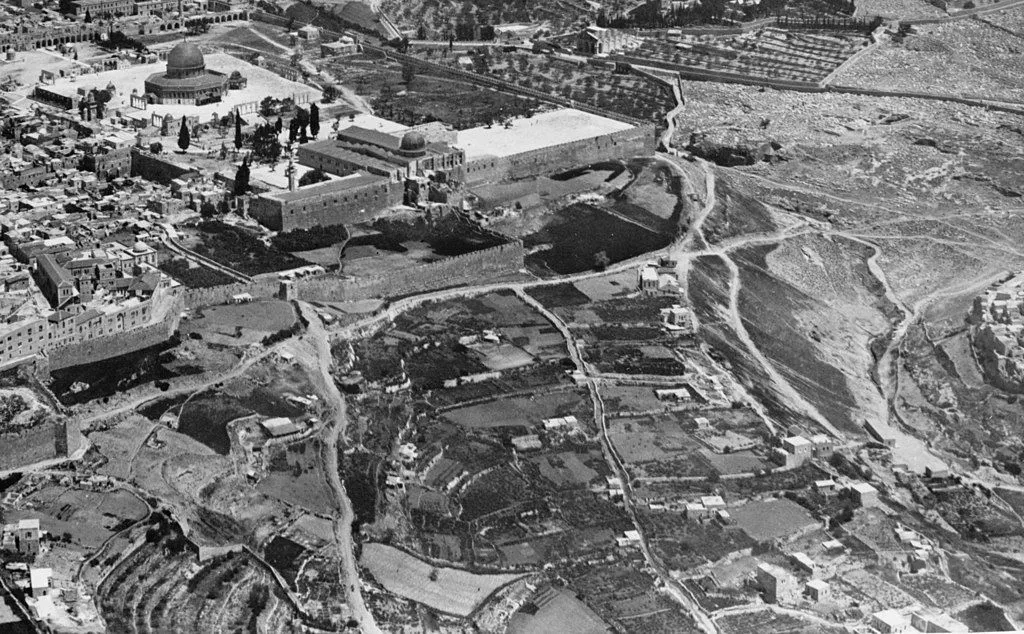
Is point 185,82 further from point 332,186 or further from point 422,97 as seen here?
point 332,186

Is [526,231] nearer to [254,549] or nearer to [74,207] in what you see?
[74,207]

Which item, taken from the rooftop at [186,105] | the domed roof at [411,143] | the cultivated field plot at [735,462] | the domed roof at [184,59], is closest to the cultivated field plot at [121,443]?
the cultivated field plot at [735,462]

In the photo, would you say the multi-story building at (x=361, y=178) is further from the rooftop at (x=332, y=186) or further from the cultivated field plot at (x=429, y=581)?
the cultivated field plot at (x=429, y=581)

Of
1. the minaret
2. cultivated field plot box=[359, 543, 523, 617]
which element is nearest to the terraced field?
cultivated field plot box=[359, 543, 523, 617]

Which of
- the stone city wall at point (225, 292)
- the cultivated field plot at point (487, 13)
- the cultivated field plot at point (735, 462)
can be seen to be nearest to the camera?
the cultivated field plot at point (735, 462)

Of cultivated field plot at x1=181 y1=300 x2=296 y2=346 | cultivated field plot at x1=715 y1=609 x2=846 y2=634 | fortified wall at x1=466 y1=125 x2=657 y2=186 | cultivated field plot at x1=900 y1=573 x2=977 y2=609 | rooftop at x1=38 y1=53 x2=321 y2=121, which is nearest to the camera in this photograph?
cultivated field plot at x1=715 y1=609 x2=846 y2=634

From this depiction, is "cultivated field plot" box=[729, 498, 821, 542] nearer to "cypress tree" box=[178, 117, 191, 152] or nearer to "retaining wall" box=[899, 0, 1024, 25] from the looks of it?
"cypress tree" box=[178, 117, 191, 152]

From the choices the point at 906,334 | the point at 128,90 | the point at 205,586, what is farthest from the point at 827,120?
the point at 205,586
